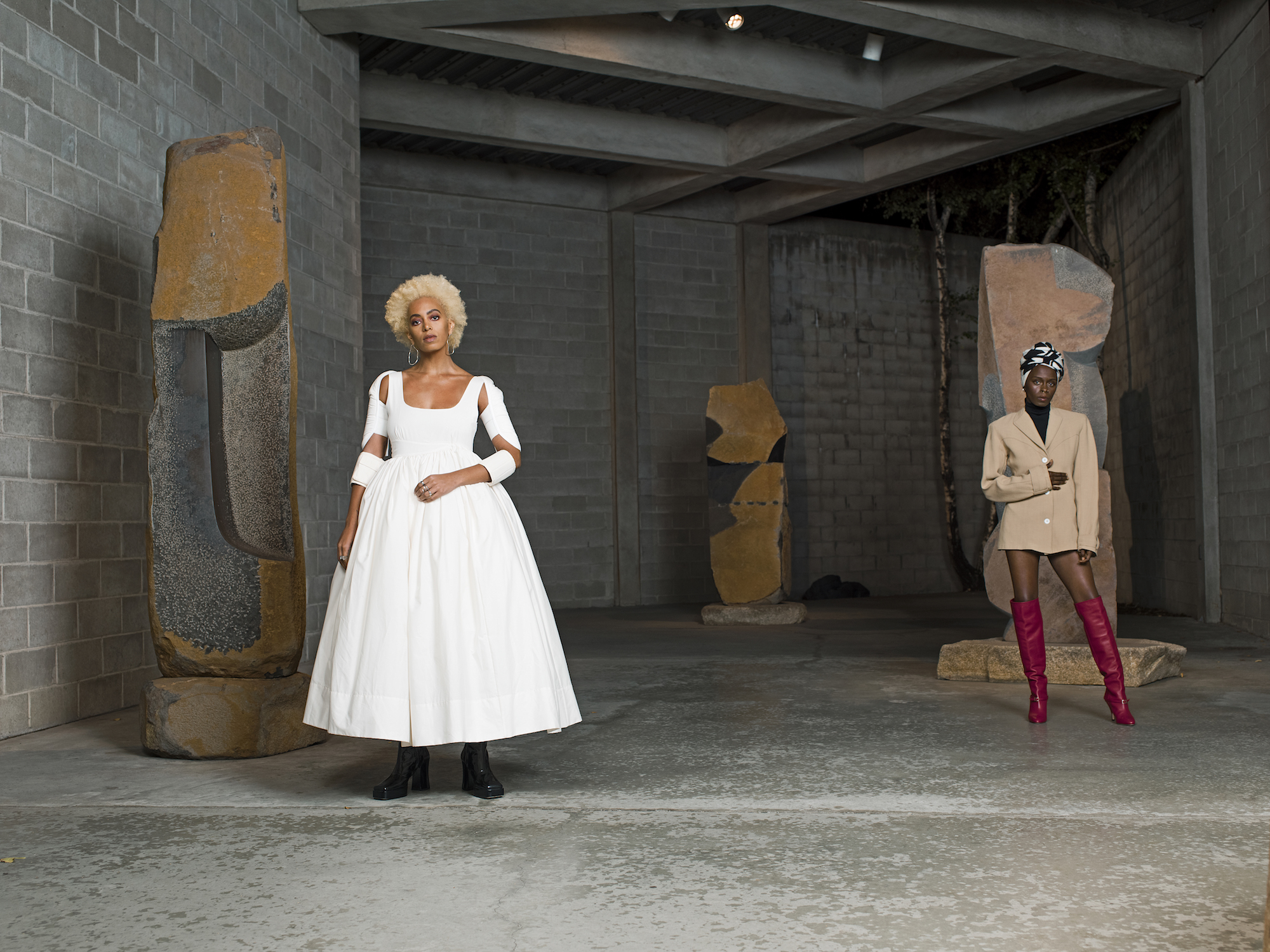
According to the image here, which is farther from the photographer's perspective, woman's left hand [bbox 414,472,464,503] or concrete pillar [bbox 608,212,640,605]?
concrete pillar [bbox 608,212,640,605]

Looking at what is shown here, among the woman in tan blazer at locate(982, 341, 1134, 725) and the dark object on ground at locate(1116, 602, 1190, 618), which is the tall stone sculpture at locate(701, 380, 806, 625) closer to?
the dark object on ground at locate(1116, 602, 1190, 618)

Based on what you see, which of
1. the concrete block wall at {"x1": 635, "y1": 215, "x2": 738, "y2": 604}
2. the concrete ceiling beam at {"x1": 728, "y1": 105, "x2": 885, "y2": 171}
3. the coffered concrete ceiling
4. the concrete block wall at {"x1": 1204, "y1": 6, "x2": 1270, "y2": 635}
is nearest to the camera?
the concrete block wall at {"x1": 1204, "y1": 6, "x2": 1270, "y2": 635}

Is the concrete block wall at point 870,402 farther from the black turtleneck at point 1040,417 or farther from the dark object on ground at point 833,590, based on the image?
the black turtleneck at point 1040,417

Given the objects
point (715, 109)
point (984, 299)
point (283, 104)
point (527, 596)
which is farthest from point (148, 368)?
point (715, 109)

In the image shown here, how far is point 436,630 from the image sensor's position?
267 centimetres

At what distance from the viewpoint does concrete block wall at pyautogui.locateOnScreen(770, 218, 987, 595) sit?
10.7 meters

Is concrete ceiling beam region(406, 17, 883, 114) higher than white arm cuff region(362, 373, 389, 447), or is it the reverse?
concrete ceiling beam region(406, 17, 883, 114)

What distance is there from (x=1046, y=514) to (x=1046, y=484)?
0.34ft

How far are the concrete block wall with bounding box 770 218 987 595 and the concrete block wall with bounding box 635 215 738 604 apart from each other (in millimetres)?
725

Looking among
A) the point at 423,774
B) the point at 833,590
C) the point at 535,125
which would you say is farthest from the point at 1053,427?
the point at 833,590

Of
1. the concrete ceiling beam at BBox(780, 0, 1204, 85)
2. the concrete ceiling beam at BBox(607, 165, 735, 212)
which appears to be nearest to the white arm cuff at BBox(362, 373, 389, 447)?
the concrete ceiling beam at BBox(780, 0, 1204, 85)

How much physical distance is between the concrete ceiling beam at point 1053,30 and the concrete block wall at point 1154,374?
0.46 meters

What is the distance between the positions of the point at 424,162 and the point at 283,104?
137 inches

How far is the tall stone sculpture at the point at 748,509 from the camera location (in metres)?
8.27
